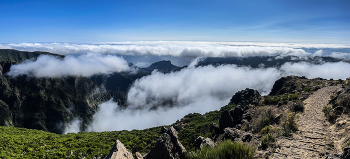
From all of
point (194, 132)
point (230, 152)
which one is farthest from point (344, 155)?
point (194, 132)

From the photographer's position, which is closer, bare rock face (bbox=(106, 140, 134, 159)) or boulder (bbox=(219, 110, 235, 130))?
bare rock face (bbox=(106, 140, 134, 159))

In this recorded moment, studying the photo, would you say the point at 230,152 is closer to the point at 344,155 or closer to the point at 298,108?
the point at 344,155

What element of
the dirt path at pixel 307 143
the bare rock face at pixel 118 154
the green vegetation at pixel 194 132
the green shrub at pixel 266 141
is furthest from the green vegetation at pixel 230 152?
the green vegetation at pixel 194 132

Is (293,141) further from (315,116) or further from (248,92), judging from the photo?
(248,92)

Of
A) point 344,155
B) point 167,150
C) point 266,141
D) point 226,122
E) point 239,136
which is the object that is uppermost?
point 344,155

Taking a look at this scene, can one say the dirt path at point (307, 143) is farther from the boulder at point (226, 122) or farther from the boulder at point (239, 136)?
the boulder at point (226, 122)

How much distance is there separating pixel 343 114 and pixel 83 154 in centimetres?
3198

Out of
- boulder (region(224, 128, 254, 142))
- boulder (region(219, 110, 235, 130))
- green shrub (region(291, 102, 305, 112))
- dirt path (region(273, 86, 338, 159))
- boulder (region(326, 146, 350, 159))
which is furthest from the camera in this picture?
boulder (region(219, 110, 235, 130))

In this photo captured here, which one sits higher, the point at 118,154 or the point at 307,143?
the point at 118,154

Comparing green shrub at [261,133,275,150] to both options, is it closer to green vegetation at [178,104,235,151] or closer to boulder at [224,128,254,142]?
boulder at [224,128,254,142]

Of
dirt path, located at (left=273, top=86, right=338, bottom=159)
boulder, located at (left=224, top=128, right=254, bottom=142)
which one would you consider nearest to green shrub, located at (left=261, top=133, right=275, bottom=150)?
dirt path, located at (left=273, top=86, right=338, bottom=159)

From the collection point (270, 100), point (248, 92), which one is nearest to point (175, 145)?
point (270, 100)

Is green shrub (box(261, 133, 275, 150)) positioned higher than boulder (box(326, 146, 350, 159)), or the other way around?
boulder (box(326, 146, 350, 159))

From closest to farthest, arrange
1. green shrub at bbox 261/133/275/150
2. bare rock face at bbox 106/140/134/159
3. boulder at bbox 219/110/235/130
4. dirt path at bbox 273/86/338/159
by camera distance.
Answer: bare rock face at bbox 106/140/134/159 → dirt path at bbox 273/86/338/159 → green shrub at bbox 261/133/275/150 → boulder at bbox 219/110/235/130
